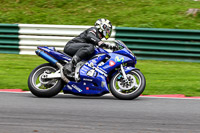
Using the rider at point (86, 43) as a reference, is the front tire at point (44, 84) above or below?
below

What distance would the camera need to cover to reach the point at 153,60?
41.2 ft

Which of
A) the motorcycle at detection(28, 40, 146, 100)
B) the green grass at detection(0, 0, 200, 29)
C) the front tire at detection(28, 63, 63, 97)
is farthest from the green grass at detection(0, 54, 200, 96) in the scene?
the green grass at detection(0, 0, 200, 29)

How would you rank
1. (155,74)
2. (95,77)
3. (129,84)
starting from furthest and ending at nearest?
(155,74) → (95,77) → (129,84)

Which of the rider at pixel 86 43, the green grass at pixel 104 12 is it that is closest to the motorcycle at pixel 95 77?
the rider at pixel 86 43

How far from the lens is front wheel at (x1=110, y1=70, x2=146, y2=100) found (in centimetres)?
703

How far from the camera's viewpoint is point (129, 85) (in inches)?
278

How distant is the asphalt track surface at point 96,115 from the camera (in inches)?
195

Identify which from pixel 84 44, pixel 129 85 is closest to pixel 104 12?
pixel 84 44

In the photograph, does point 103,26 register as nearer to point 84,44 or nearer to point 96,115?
point 84,44

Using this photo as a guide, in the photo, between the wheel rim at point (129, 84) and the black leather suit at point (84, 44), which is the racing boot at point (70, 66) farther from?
the wheel rim at point (129, 84)

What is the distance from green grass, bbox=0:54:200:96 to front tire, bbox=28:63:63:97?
128 cm

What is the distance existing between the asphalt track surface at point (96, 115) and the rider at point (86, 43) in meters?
0.72

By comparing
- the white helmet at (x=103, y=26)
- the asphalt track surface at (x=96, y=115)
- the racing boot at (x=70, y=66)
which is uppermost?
the white helmet at (x=103, y=26)

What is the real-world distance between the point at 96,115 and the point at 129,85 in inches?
59.2
